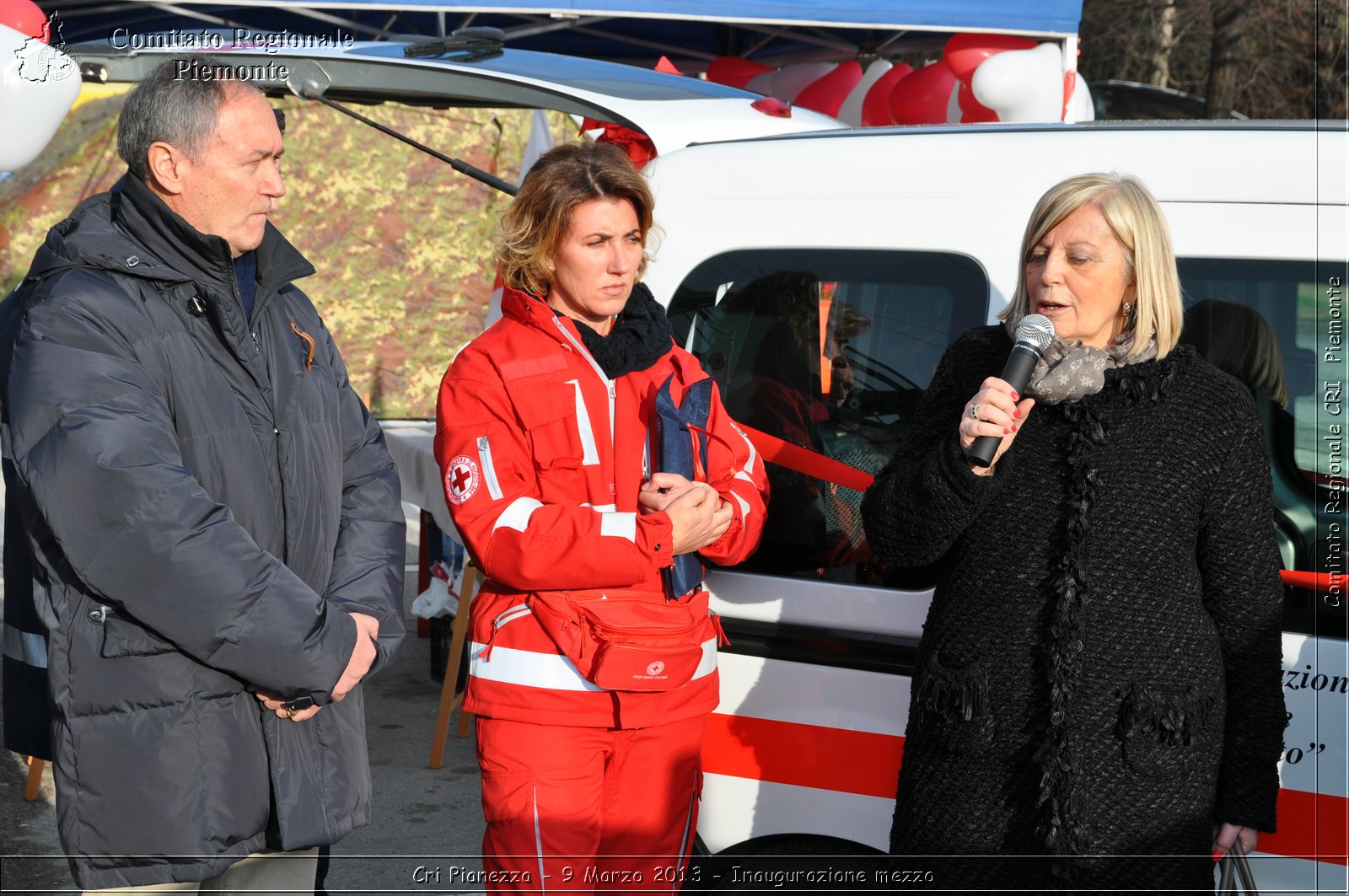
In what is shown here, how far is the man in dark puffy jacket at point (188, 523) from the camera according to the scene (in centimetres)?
205

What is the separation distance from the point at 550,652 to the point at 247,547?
1.97 feet

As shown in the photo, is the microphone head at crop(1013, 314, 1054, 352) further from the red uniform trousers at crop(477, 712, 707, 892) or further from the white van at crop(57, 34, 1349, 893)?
→ the red uniform trousers at crop(477, 712, 707, 892)

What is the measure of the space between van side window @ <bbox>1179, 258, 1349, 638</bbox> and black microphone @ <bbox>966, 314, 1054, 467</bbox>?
568mm

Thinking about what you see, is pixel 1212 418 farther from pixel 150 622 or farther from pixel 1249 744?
Answer: pixel 150 622

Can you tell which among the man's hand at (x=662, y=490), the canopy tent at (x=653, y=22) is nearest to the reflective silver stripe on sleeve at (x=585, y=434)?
the man's hand at (x=662, y=490)

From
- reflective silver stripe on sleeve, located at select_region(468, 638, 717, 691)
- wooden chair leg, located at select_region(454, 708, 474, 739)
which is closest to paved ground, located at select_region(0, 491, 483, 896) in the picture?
wooden chair leg, located at select_region(454, 708, 474, 739)

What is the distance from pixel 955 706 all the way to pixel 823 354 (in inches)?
33.8

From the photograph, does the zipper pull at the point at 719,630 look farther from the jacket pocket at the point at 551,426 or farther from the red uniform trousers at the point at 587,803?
the jacket pocket at the point at 551,426

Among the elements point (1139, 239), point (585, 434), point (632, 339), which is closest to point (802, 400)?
point (632, 339)

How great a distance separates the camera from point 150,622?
80.7 inches

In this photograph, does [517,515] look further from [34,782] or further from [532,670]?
[34,782]

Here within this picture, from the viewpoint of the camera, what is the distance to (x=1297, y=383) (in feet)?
7.66

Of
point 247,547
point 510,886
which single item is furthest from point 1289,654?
point 247,547

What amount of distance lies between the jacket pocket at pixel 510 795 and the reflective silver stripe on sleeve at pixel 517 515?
464mm
